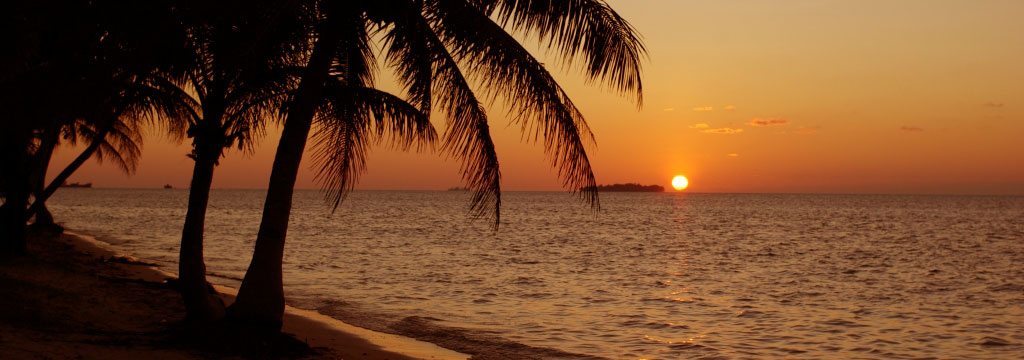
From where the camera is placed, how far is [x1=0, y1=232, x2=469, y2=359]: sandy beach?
834 cm

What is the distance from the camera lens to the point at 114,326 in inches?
392

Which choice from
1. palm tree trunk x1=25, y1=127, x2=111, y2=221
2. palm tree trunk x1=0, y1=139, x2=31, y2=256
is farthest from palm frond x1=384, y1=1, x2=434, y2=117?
palm tree trunk x1=0, y1=139, x2=31, y2=256

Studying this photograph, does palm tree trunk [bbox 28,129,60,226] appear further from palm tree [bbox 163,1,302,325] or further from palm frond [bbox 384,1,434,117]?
palm frond [bbox 384,1,434,117]

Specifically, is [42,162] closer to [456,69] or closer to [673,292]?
[456,69]

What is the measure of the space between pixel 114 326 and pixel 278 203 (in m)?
3.06

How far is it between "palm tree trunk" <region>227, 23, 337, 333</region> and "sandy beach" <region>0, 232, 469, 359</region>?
558 millimetres

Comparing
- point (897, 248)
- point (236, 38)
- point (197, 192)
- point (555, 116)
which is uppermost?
point (236, 38)

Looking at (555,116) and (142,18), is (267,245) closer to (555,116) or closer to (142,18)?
(142,18)

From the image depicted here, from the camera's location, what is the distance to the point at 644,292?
21344 mm

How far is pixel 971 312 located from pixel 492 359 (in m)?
13.1

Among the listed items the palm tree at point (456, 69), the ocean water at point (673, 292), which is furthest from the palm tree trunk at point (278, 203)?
the ocean water at point (673, 292)

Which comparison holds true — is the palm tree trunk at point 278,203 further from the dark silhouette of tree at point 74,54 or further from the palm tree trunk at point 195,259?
the dark silhouette of tree at point 74,54

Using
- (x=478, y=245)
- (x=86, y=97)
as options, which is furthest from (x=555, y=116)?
(x=478, y=245)

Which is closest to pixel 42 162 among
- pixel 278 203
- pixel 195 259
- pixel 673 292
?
pixel 195 259
